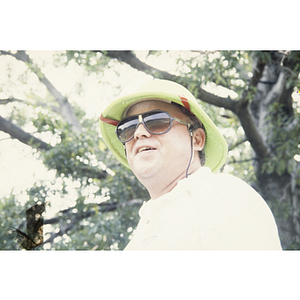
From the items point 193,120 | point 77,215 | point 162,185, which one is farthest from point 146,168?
point 77,215

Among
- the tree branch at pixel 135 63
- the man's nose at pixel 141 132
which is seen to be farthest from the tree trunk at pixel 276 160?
the man's nose at pixel 141 132

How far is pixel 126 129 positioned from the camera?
177 centimetres

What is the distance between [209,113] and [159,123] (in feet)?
2.86

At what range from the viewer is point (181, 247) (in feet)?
4.79

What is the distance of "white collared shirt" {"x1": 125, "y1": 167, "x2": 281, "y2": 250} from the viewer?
1347 millimetres

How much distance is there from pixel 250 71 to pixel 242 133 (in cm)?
51

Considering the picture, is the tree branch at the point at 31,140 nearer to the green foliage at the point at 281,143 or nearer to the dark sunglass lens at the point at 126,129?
the dark sunglass lens at the point at 126,129

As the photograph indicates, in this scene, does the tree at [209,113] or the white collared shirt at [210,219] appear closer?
the white collared shirt at [210,219]

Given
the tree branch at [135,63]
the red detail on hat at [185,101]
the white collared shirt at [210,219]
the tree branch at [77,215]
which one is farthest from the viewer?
the tree branch at [135,63]

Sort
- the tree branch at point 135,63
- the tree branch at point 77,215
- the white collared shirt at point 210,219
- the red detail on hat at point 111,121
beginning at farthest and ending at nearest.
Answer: the tree branch at point 135,63 → the tree branch at point 77,215 → the red detail on hat at point 111,121 → the white collared shirt at point 210,219

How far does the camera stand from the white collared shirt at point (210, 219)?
135 cm

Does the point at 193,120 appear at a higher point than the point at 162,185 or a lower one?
higher

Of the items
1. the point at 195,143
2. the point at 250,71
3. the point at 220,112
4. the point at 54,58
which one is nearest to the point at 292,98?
the point at 250,71

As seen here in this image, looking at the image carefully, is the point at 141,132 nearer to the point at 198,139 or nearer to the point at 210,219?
the point at 198,139
